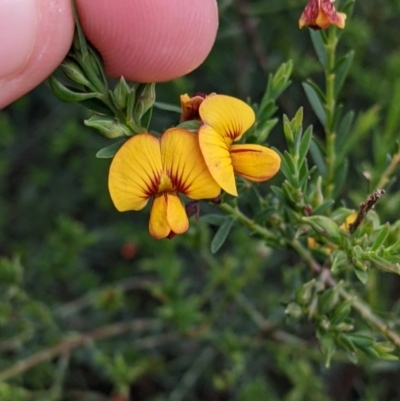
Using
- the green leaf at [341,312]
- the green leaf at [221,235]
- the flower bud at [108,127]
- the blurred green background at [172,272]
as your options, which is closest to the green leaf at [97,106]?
the flower bud at [108,127]

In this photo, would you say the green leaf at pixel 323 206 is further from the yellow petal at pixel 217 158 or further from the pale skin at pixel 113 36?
the pale skin at pixel 113 36

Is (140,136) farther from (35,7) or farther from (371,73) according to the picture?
(371,73)

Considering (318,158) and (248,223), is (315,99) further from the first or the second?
(248,223)

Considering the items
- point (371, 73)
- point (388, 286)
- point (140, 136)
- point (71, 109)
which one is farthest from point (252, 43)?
point (140, 136)

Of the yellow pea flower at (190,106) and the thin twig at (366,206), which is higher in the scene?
the yellow pea flower at (190,106)

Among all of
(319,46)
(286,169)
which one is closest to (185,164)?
(286,169)

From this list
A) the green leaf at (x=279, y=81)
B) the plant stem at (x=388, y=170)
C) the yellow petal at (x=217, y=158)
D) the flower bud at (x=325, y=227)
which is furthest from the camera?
the plant stem at (x=388, y=170)
